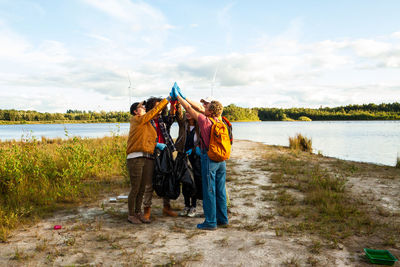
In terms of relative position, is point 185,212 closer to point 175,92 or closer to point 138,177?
point 138,177

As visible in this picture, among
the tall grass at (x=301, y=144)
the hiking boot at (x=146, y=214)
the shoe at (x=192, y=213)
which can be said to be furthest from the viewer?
the tall grass at (x=301, y=144)

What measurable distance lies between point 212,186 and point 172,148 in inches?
41.6

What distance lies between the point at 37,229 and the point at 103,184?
309 cm

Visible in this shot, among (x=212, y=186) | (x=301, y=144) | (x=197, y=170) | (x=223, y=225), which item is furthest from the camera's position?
(x=301, y=144)

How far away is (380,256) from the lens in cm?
323

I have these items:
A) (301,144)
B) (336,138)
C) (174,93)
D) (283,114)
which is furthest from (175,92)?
(283,114)

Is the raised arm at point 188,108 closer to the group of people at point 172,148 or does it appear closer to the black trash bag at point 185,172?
the group of people at point 172,148

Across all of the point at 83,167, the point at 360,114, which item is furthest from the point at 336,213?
the point at 360,114

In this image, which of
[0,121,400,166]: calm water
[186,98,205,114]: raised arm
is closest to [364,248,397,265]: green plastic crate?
[186,98,205,114]: raised arm

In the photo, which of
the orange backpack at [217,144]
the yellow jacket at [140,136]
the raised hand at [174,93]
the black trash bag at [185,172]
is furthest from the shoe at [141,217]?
the raised hand at [174,93]

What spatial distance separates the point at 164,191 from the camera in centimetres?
457

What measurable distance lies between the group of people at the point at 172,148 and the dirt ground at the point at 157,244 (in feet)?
1.17

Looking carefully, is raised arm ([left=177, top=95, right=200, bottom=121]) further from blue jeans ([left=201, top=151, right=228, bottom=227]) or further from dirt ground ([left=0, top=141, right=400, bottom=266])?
dirt ground ([left=0, top=141, right=400, bottom=266])

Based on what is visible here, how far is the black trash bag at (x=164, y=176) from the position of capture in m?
4.52
